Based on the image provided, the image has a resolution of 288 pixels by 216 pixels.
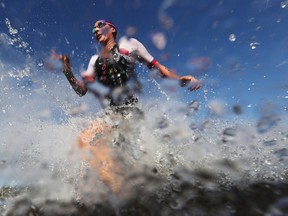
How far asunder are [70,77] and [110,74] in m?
0.80

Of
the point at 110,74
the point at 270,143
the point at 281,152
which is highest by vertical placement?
the point at 110,74

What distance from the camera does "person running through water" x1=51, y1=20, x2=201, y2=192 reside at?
5.33 m

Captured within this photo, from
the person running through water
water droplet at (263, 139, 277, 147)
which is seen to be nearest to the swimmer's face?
the person running through water

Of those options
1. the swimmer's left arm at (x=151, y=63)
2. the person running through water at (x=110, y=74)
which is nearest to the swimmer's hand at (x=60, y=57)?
the person running through water at (x=110, y=74)

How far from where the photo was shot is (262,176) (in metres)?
4.37

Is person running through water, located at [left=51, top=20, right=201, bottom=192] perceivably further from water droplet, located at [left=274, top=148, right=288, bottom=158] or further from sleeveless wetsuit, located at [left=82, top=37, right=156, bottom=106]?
water droplet, located at [left=274, top=148, right=288, bottom=158]

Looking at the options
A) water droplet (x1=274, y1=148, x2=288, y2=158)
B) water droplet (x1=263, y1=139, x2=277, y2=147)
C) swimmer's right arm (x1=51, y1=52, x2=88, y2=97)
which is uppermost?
swimmer's right arm (x1=51, y1=52, x2=88, y2=97)

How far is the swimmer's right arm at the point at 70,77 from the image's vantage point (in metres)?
5.58

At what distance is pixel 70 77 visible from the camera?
593 centimetres

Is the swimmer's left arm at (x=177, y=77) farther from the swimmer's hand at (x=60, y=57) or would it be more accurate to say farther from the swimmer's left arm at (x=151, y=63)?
the swimmer's hand at (x=60, y=57)

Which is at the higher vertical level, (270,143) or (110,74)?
(110,74)

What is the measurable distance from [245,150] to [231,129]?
1.68 feet

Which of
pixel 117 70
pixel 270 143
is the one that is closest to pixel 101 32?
pixel 117 70

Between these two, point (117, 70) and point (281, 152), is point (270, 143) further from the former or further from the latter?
point (117, 70)
